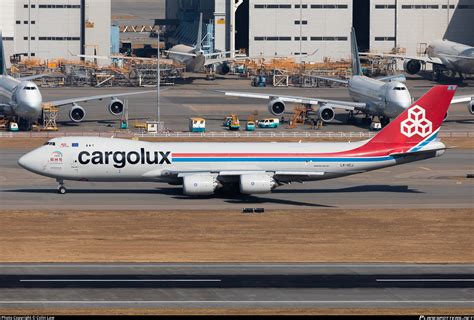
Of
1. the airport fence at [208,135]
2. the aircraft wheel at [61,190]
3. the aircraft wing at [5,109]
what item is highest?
the aircraft wing at [5,109]

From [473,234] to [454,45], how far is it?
12822 centimetres

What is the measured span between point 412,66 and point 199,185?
394 feet

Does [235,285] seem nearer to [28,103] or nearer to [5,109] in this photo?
[28,103]

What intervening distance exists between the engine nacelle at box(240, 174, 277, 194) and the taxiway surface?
2276cm

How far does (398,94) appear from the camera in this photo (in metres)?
130

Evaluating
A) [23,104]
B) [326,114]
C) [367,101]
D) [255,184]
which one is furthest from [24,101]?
[255,184]

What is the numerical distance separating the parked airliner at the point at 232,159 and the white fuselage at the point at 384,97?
43.6 meters

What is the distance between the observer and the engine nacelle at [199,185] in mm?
81625

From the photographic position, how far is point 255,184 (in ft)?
268

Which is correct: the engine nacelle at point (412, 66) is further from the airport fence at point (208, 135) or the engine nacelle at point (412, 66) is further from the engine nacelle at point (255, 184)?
the engine nacelle at point (255, 184)

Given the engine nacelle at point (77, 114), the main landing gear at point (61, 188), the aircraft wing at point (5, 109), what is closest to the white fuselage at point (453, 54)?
the engine nacelle at point (77, 114)

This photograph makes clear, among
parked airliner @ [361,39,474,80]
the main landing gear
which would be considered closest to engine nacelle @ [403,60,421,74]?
parked airliner @ [361,39,474,80]

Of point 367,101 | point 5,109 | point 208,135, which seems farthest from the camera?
point 367,101

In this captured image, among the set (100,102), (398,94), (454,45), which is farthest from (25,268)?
(454,45)
